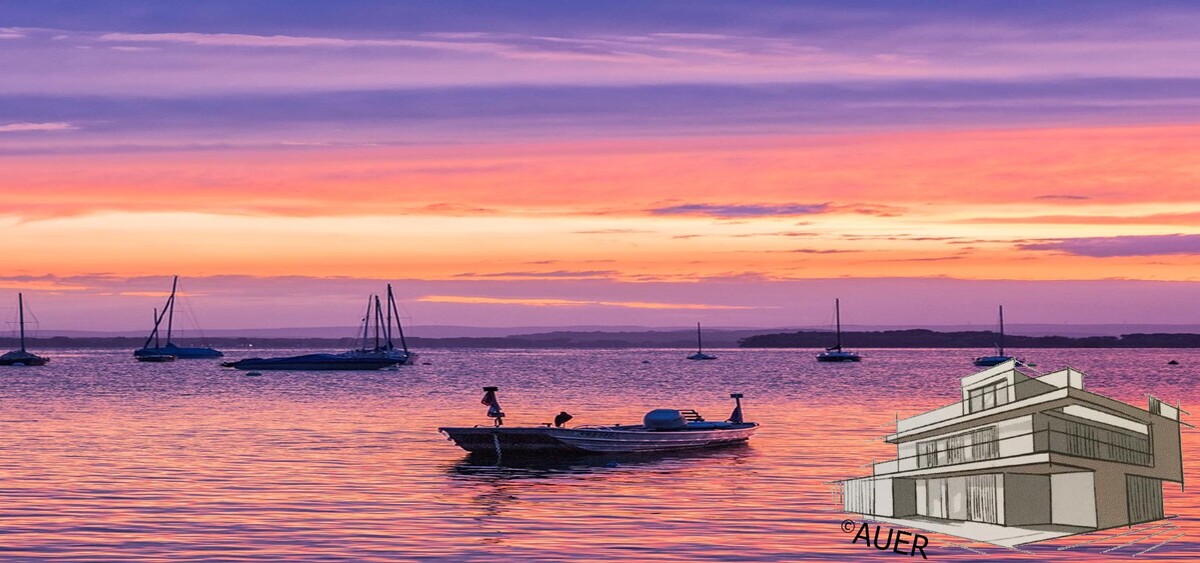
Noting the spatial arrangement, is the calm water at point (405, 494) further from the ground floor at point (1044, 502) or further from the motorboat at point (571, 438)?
the ground floor at point (1044, 502)

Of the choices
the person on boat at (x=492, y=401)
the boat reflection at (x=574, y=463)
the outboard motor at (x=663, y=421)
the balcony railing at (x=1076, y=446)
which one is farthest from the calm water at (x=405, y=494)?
the balcony railing at (x=1076, y=446)

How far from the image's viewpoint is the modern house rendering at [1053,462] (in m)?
14.3

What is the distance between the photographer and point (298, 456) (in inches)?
2253

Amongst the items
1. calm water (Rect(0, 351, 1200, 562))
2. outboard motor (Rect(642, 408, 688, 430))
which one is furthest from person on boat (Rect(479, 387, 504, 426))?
outboard motor (Rect(642, 408, 688, 430))

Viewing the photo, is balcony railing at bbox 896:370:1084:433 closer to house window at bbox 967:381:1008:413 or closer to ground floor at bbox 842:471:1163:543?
house window at bbox 967:381:1008:413

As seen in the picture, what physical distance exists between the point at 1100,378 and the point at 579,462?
14233 centimetres

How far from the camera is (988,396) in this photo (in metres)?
17.3

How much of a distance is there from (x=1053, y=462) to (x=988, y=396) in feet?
11.3

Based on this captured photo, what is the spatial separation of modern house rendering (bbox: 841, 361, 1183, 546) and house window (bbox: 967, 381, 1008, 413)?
0.13ft

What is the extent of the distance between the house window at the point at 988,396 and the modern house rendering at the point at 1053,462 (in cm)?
4

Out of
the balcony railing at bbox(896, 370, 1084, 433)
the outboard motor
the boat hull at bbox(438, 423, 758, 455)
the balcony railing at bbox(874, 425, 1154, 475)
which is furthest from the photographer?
the outboard motor

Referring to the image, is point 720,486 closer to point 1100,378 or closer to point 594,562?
point 594,562

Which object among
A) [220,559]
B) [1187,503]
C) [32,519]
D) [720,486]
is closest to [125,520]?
[32,519]

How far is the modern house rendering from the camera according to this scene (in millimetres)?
14344
